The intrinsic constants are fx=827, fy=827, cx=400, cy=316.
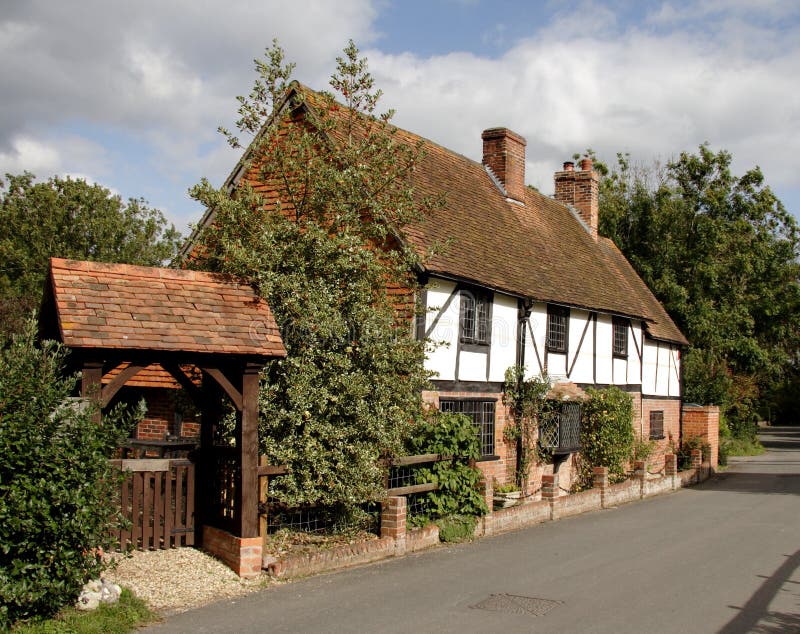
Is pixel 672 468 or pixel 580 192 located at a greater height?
pixel 580 192

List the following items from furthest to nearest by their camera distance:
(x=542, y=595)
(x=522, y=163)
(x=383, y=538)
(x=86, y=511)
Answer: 1. (x=522, y=163)
2. (x=383, y=538)
3. (x=542, y=595)
4. (x=86, y=511)

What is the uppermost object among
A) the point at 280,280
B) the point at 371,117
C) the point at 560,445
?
the point at 371,117

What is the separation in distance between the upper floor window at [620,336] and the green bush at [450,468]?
10.2m

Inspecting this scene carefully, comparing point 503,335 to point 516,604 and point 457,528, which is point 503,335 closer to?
point 457,528

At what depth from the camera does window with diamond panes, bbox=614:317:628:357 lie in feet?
74.7

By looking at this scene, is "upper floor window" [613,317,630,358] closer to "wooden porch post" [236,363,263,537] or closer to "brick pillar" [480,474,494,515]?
"brick pillar" [480,474,494,515]

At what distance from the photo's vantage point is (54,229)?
30281mm

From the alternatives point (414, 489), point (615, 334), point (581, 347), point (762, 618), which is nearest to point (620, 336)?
point (615, 334)

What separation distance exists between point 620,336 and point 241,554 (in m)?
15.9

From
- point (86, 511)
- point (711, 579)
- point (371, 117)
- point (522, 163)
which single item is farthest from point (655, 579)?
point (522, 163)

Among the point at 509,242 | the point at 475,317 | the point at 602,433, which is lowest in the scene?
the point at 602,433

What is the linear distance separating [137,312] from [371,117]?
5.66 meters

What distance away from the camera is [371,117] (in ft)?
44.2

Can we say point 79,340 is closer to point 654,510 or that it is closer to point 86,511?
point 86,511
